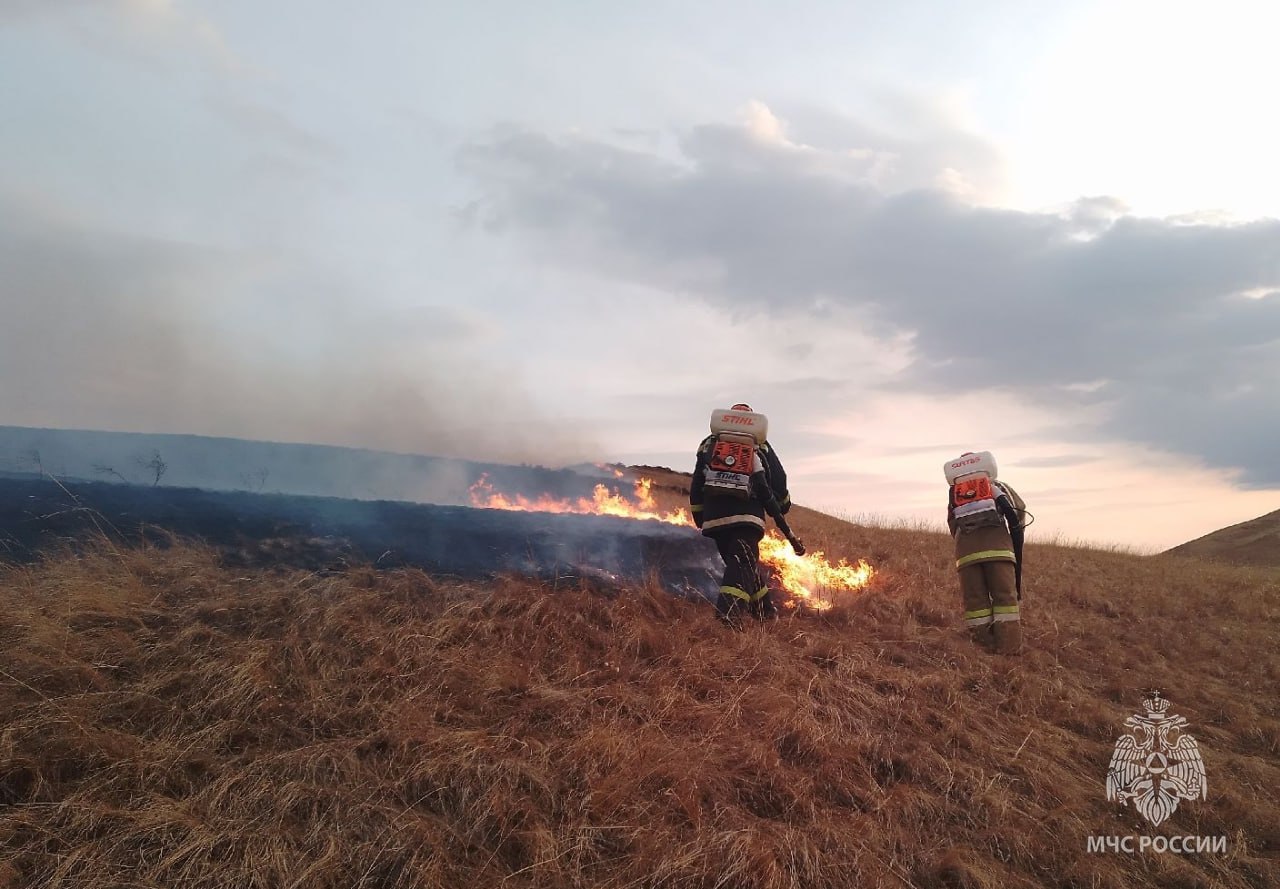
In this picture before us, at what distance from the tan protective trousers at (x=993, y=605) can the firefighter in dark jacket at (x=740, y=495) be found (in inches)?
95.5

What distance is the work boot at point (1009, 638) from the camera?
826cm

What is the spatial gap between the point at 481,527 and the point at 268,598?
125 inches

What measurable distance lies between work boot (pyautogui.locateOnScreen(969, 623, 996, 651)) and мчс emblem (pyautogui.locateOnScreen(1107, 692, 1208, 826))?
169 centimetres

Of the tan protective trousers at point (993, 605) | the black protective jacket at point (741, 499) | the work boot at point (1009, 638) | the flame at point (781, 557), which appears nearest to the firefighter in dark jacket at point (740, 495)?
the black protective jacket at point (741, 499)

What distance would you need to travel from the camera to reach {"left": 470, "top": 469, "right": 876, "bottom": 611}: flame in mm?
9492

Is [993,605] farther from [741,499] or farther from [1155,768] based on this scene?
[741,499]

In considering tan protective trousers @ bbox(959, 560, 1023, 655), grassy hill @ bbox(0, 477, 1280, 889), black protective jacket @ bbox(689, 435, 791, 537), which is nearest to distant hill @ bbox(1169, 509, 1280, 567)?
tan protective trousers @ bbox(959, 560, 1023, 655)

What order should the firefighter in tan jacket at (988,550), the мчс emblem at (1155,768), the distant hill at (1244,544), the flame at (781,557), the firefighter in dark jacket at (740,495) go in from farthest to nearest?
the distant hill at (1244,544), the flame at (781,557), the firefighter in tan jacket at (988,550), the firefighter in dark jacket at (740,495), the мчс emblem at (1155,768)

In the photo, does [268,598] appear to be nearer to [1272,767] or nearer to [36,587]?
[36,587]

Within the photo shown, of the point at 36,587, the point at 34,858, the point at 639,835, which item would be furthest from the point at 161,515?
the point at 639,835

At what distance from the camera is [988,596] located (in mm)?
8680

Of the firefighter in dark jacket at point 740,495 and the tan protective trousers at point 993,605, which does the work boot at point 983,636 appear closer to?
the tan protective trousers at point 993,605

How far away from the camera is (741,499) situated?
857 cm

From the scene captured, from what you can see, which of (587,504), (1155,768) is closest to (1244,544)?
(587,504)
